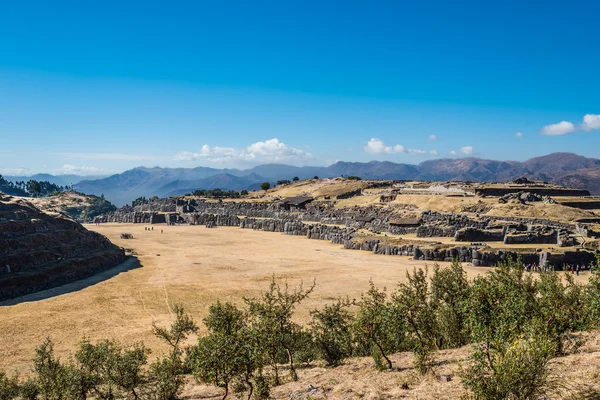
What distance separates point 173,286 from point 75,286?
471 inches

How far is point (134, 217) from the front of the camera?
130875 mm

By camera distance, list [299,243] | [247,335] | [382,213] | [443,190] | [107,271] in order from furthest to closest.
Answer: [443,190], [382,213], [299,243], [107,271], [247,335]

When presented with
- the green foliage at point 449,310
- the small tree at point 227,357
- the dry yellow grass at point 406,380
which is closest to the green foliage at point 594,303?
the dry yellow grass at point 406,380

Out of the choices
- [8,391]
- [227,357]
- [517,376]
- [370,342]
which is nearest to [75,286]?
[8,391]

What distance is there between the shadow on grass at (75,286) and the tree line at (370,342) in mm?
26491

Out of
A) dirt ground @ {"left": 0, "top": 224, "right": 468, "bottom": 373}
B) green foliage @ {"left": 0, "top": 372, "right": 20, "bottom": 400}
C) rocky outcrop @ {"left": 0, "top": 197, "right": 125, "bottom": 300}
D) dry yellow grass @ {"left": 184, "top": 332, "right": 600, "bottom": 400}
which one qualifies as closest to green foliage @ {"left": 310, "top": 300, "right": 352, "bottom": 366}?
dry yellow grass @ {"left": 184, "top": 332, "right": 600, "bottom": 400}

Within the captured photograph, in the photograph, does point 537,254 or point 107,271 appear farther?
point 107,271

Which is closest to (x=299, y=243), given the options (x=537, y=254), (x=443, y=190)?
(x=537, y=254)

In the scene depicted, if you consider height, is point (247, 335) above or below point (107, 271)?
above

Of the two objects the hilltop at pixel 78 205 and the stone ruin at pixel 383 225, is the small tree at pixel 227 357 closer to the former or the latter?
the stone ruin at pixel 383 225

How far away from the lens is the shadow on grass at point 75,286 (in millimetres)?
43875

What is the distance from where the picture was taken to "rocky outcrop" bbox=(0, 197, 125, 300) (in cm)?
4788

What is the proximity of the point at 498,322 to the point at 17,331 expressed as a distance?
37.2m

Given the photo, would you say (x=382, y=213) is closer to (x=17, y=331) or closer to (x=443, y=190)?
(x=443, y=190)
